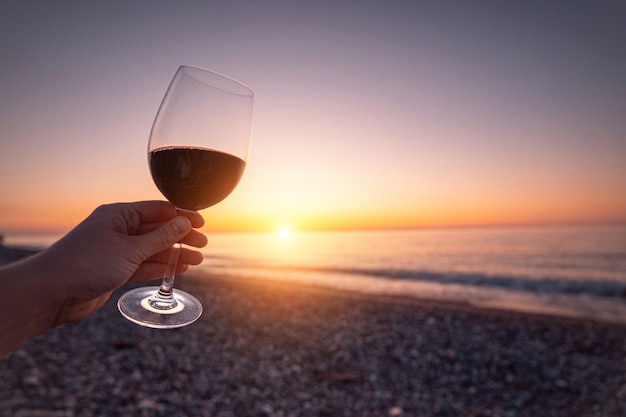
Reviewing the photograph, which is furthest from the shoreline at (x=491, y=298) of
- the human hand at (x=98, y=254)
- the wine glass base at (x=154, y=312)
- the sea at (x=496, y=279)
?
the human hand at (x=98, y=254)

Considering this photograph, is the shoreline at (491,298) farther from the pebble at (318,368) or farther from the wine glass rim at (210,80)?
the wine glass rim at (210,80)

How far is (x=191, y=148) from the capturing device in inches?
70.2

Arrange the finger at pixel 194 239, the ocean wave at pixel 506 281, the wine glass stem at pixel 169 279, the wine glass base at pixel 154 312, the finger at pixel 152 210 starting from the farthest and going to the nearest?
the ocean wave at pixel 506 281
the finger at pixel 194 239
the finger at pixel 152 210
the wine glass stem at pixel 169 279
the wine glass base at pixel 154 312

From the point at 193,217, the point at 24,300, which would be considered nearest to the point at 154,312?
the point at 24,300

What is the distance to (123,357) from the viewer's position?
6.54 m

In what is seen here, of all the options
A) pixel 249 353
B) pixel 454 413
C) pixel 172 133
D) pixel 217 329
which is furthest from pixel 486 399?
pixel 172 133

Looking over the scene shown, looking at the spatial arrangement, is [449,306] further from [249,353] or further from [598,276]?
[598,276]

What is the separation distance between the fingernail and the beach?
3.90 meters

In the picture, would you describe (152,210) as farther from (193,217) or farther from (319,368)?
(319,368)

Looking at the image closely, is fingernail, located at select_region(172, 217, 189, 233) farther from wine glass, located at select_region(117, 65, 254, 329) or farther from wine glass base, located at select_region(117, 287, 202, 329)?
wine glass base, located at select_region(117, 287, 202, 329)

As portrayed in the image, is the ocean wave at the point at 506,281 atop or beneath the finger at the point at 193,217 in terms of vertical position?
beneath

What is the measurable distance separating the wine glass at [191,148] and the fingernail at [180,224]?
90mm

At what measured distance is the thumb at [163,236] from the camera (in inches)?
75.6

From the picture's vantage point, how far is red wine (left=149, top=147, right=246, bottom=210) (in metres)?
1.80
